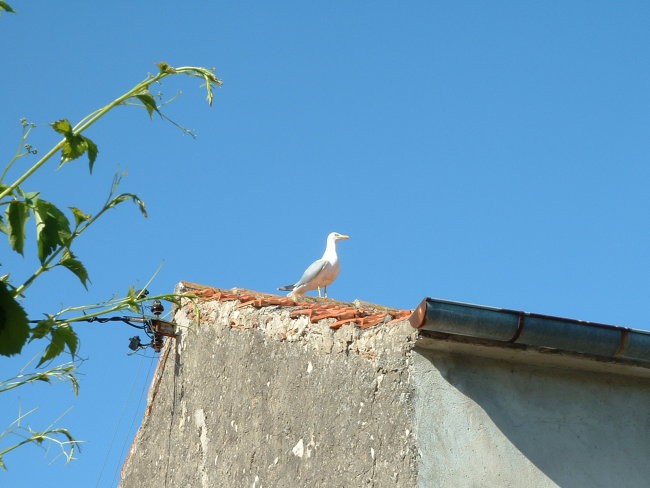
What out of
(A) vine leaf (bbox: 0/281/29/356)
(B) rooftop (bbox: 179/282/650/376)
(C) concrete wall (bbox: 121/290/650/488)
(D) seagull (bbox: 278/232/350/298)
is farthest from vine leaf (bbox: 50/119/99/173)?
(D) seagull (bbox: 278/232/350/298)

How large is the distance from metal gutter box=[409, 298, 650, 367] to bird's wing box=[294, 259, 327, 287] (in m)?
6.27

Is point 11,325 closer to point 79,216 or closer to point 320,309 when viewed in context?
point 79,216

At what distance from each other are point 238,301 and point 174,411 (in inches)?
52.5

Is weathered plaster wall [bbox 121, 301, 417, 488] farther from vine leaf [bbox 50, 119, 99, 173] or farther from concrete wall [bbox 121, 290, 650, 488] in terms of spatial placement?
vine leaf [bbox 50, 119, 99, 173]

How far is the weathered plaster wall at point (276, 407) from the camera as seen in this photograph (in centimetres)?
533

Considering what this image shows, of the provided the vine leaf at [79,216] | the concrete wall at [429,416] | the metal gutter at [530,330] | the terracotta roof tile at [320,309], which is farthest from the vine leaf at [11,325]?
the terracotta roof tile at [320,309]

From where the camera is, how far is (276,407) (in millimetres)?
6621

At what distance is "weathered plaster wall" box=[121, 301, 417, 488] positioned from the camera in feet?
17.5

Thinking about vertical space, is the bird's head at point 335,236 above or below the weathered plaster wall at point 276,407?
above

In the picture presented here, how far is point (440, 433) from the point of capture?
5086mm

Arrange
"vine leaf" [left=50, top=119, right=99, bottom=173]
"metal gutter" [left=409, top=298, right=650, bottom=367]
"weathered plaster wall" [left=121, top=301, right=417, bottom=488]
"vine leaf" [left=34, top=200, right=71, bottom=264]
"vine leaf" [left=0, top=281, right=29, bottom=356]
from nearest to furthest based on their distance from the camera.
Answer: "vine leaf" [left=0, top=281, right=29, bottom=356] < "vine leaf" [left=34, top=200, right=71, bottom=264] < "vine leaf" [left=50, top=119, right=99, bottom=173] < "metal gutter" [left=409, top=298, right=650, bottom=367] < "weathered plaster wall" [left=121, top=301, right=417, bottom=488]

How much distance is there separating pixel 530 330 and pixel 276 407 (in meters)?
2.28

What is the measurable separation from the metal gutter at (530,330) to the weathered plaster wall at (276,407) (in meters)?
0.33

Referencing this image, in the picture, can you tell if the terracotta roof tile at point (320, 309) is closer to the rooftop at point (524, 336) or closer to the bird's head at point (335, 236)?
the rooftop at point (524, 336)
